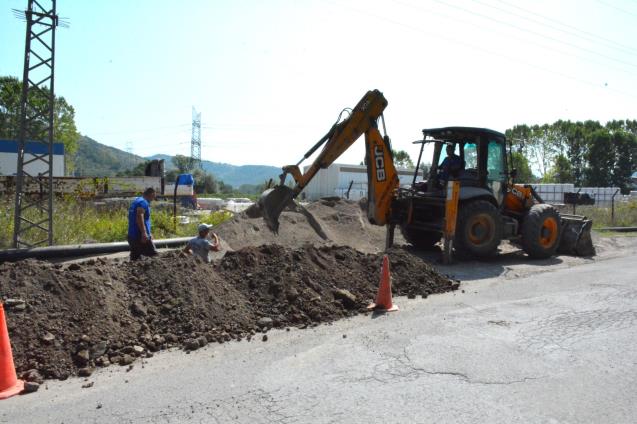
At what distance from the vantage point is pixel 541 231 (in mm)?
12125

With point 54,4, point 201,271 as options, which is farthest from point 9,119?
point 201,271

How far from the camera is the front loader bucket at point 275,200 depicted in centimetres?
1080

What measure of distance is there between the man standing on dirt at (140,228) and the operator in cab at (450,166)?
658 centimetres

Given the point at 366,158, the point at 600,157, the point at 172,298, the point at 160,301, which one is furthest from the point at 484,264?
the point at 600,157

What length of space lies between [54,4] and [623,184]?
81.6 meters

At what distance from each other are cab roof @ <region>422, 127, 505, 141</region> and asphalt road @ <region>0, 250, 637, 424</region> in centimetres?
548

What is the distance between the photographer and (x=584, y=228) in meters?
13.1

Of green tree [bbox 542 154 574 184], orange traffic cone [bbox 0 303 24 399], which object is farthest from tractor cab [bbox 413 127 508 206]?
green tree [bbox 542 154 574 184]

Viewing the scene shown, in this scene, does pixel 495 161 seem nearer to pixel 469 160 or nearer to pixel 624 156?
pixel 469 160

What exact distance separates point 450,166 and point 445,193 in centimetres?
69

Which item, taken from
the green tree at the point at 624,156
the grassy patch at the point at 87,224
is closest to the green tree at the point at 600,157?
the green tree at the point at 624,156

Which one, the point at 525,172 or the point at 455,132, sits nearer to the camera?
the point at 455,132

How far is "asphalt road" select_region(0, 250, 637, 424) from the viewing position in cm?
389

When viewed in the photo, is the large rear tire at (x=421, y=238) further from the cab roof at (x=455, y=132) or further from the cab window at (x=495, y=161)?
the cab roof at (x=455, y=132)
